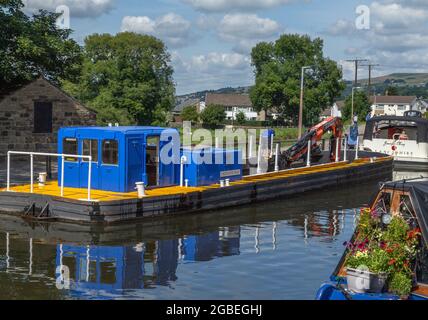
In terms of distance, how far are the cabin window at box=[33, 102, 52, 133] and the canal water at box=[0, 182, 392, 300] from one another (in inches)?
481

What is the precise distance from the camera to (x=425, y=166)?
33531mm

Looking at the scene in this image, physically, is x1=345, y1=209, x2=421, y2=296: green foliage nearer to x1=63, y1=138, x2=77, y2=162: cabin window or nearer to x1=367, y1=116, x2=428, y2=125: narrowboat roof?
x1=63, y1=138, x2=77, y2=162: cabin window

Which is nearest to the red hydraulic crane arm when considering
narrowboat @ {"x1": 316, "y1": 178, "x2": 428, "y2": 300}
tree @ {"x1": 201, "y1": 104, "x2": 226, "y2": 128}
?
narrowboat @ {"x1": 316, "y1": 178, "x2": 428, "y2": 300}

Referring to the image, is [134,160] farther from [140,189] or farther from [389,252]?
[389,252]

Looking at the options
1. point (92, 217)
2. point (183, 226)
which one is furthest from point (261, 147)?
point (92, 217)

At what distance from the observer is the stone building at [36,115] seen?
2856cm

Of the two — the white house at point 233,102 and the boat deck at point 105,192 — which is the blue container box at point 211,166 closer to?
the boat deck at point 105,192

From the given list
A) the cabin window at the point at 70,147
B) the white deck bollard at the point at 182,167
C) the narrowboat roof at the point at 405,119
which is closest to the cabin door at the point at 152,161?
the white deck bollard at the point at 182,167

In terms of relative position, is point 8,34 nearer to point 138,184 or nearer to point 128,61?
point 138,184

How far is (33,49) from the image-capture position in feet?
97.5

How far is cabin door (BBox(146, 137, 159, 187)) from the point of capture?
19203mm

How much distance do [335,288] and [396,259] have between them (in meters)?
0.92

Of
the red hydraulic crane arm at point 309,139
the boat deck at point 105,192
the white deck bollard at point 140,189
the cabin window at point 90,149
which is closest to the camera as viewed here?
the boat deck at point 105,192

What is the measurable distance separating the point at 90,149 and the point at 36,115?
11.9 metres
